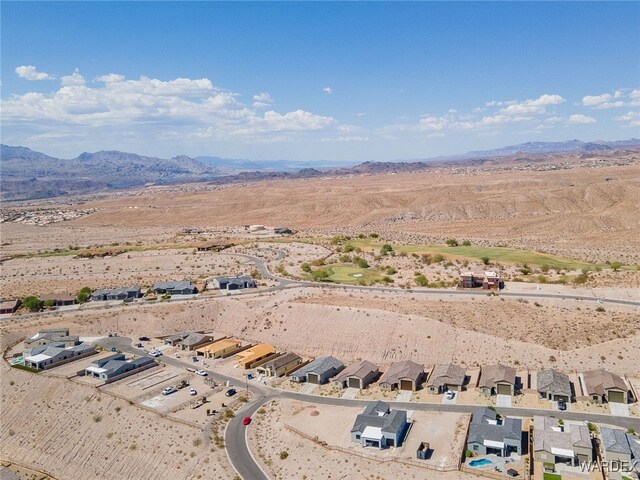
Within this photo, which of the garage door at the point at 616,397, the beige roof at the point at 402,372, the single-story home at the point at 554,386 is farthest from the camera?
the beige roof at the point at 402,372

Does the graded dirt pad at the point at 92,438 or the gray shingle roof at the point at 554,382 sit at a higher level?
the gray shingle roof at the point at 554,382

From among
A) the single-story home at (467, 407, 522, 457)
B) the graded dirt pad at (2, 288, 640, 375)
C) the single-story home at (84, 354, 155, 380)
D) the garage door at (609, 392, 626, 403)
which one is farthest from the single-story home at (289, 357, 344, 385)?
the garage door at (609, 392, 626, 403)

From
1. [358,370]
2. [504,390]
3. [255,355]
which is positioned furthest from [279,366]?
[504,390]

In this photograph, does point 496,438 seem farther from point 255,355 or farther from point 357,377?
point 255,355

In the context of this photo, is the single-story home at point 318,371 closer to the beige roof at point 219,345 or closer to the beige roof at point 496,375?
the beige roof at point 219,345

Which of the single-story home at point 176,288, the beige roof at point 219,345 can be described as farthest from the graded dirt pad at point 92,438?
the single-story home at point 176,288

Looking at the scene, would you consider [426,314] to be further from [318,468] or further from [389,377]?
[318,468]
